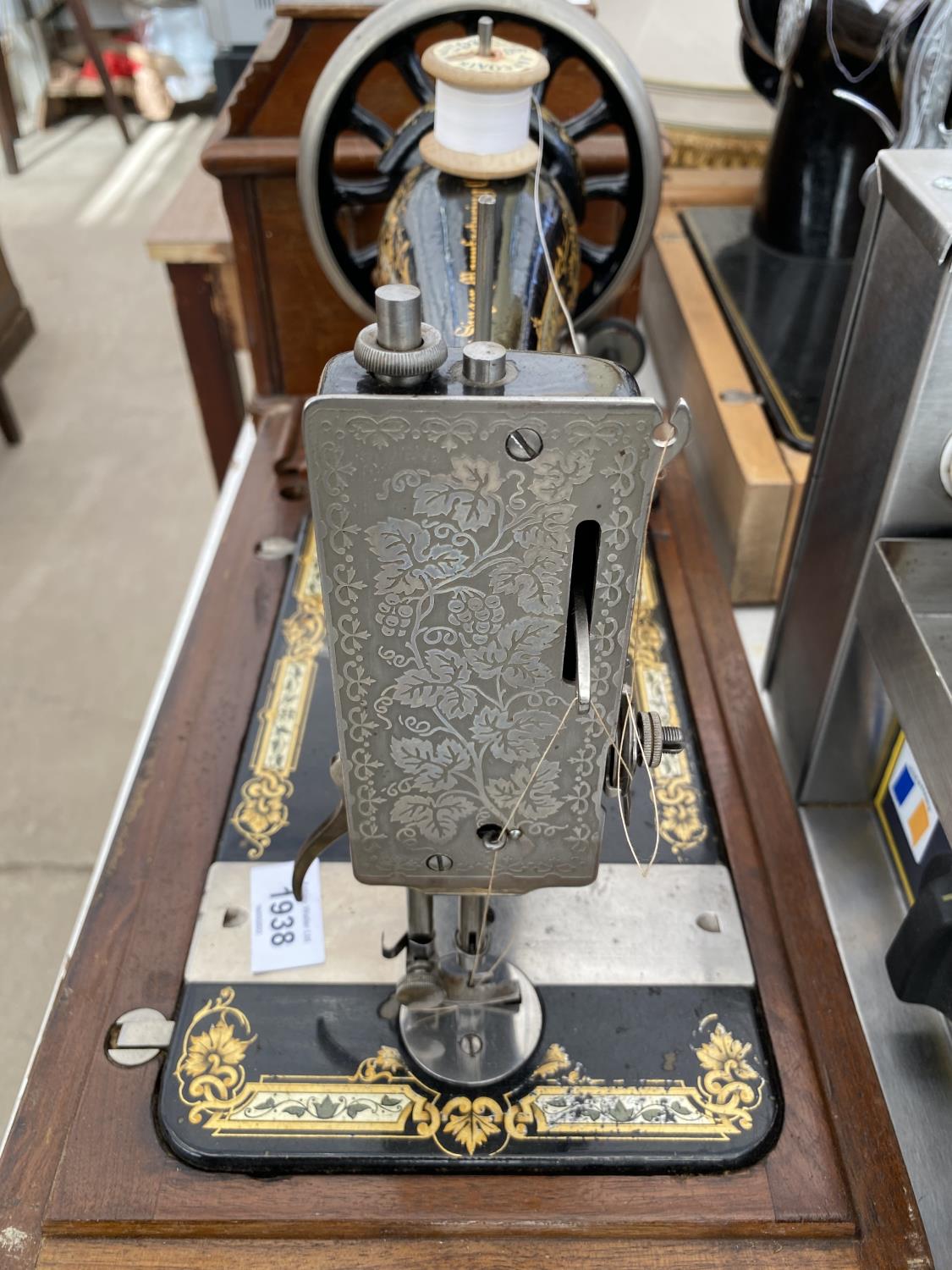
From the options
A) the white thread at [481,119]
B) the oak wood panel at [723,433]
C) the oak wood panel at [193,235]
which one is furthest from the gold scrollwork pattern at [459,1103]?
the oak wood panel at [193,235]

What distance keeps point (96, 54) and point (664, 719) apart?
474 cm

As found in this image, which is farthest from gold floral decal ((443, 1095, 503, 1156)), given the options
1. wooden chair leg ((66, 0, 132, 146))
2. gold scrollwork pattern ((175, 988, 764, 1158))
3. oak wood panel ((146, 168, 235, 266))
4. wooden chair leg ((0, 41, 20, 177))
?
wooden chair leg ((66, 0, 132, 146))

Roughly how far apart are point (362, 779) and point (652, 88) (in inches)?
81.1

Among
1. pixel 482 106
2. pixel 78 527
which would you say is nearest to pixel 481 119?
pixel 482 106

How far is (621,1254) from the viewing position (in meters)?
0.83

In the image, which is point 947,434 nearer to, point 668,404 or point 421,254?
point 421,254

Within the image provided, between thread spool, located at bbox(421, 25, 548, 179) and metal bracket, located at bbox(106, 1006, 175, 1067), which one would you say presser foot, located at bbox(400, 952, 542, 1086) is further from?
thread spool, located at bbox(421, 25, 548, 179)

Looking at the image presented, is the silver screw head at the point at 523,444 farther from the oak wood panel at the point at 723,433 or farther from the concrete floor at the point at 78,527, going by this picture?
the concrete floor at the point at 78,527

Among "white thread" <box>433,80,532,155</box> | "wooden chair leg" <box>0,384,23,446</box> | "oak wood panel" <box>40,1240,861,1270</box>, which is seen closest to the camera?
"oak wood panel" <box>40,1240,861,1270</box>

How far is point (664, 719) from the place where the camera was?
4.06ft

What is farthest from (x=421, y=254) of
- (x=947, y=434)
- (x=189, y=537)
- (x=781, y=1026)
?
(x=189, y=537)

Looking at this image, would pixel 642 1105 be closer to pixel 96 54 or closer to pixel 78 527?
pixel 78 527

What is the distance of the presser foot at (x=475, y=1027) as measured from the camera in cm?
92

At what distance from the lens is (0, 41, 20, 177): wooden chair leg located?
4.57 metres
